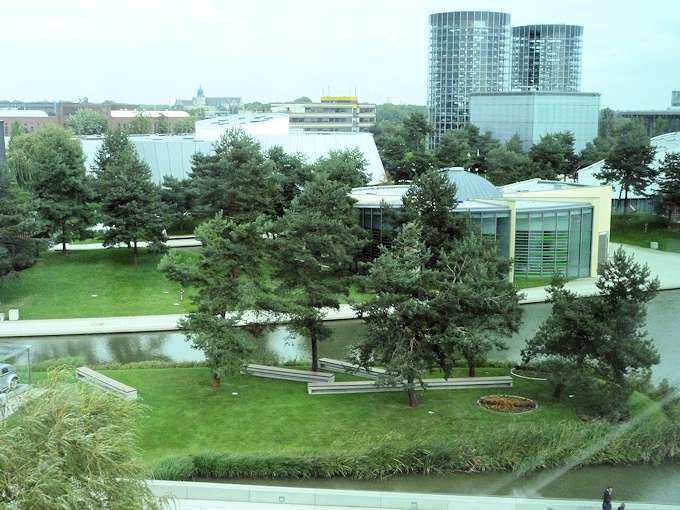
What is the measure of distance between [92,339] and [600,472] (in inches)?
355

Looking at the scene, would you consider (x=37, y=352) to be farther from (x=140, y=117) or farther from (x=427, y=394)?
(x=140, y=117)

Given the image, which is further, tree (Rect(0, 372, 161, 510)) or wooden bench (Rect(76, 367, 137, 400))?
wooden bench (Rect(76, 367, 137, 400))

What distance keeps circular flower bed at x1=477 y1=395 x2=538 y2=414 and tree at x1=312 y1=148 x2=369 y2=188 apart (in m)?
8.76

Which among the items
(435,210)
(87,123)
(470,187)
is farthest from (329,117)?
(435,210)

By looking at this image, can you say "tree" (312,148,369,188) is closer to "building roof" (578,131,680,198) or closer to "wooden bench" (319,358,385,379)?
"wooden bench" (319,358,385,379)

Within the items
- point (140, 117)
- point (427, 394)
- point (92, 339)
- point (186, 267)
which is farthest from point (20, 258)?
point (140, 117)

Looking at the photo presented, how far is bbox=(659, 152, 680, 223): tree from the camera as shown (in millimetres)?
20875

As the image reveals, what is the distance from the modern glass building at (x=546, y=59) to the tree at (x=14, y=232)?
772 inches

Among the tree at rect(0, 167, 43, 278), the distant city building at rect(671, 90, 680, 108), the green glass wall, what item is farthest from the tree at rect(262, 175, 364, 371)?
the green glass wall

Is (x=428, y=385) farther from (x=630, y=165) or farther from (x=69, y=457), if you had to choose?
(x=630, y=165)

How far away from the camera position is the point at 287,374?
11531mm

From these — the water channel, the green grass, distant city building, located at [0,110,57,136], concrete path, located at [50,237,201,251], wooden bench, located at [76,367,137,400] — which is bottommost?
the water channel

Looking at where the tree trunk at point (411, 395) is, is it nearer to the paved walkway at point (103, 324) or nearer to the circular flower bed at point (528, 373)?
the circular flower bed at point (528, 373)

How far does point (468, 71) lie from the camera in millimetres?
56906
